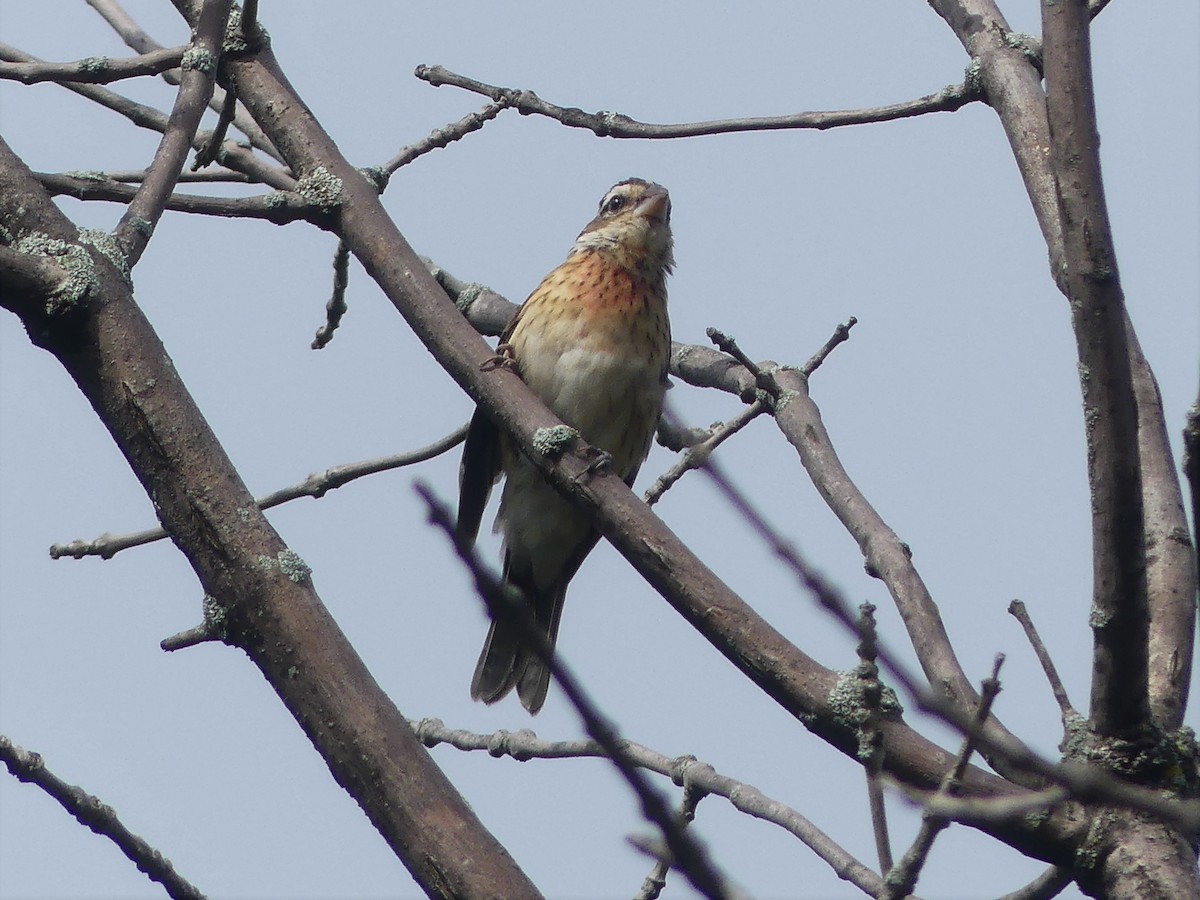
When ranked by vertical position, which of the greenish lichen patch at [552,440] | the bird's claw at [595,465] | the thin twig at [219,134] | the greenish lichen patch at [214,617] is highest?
the thin twig at [219,134]

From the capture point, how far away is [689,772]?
12.1 feet

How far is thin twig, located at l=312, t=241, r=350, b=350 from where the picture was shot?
538cm

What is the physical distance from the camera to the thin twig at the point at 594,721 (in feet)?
4.42

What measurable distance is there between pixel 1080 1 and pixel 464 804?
166 cm

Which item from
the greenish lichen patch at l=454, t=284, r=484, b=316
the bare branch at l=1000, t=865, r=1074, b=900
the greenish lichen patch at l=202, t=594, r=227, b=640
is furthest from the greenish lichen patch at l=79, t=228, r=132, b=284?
the greenish lichen patch at l=454, t=284, r=484, b=316

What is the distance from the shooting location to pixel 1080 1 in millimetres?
2596

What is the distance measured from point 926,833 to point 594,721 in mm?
633

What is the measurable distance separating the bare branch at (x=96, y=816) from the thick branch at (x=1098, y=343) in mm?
1590

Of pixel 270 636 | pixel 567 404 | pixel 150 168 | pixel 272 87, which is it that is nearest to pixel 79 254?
pixel 150 168

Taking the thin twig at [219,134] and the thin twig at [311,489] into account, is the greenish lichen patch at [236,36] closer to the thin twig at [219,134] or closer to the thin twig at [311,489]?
the thin twig at [219,134]

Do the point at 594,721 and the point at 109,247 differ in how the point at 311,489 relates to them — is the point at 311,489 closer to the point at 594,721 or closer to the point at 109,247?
the point at 109,247

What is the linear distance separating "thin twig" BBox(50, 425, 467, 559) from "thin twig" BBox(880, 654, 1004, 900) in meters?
2.68

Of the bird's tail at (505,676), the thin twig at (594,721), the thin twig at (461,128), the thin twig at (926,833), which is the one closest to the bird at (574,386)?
the bird's tail at (505,676)

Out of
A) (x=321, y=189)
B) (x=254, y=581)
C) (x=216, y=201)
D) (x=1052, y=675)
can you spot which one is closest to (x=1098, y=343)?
(x=1052, y=675)
